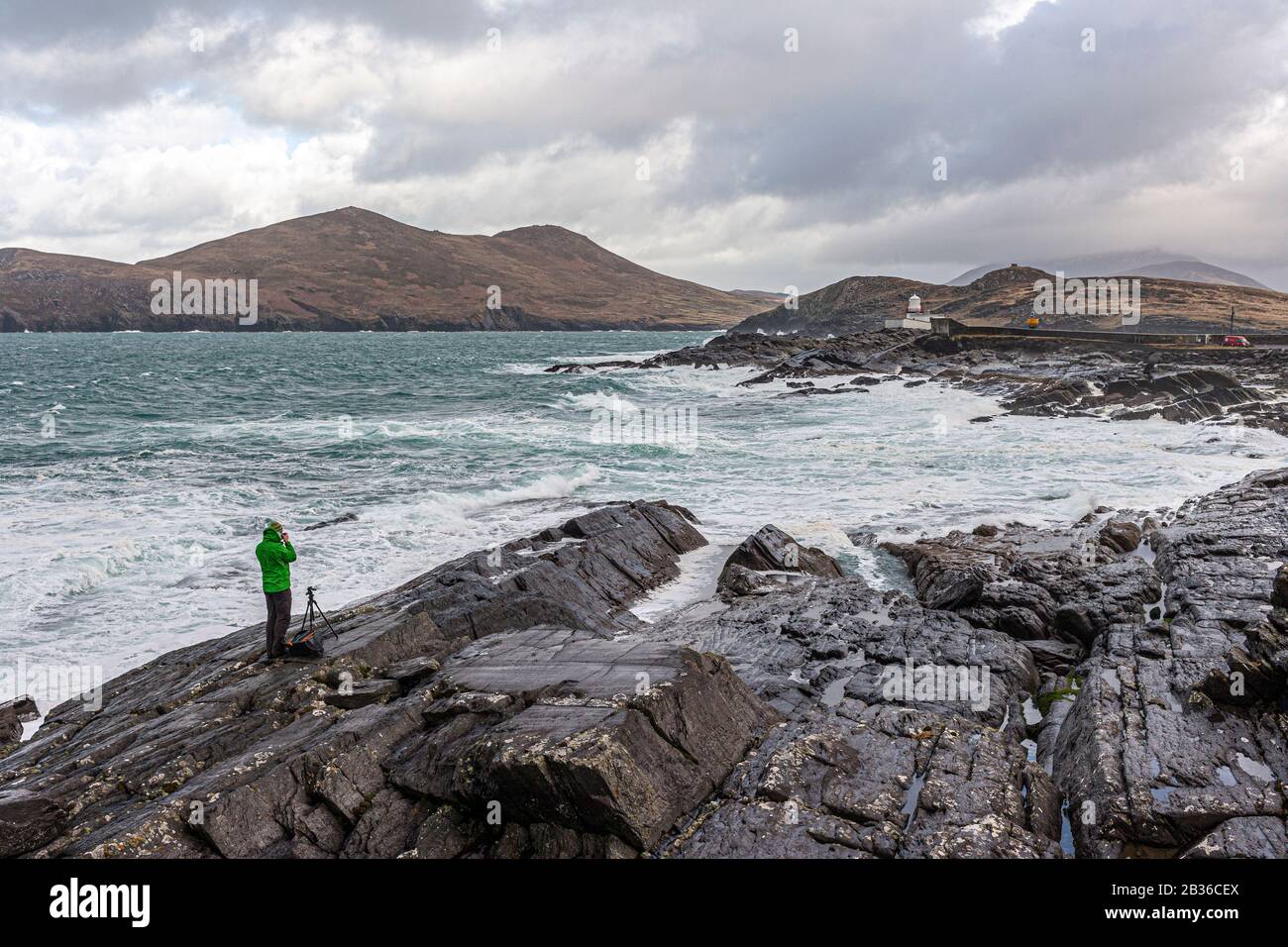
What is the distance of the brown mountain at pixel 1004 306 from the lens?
87.1m

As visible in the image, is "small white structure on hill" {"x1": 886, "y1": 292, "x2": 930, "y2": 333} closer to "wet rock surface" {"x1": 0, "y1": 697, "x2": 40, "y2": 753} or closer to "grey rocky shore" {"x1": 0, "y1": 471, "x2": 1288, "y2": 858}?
"grey rocky shore" {"x1": 0, "y1": 471, "x2": 1288, "y2": 858}

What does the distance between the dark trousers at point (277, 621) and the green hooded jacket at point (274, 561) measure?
0.10 metres

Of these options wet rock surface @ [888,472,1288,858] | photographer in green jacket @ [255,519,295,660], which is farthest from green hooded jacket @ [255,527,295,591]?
wet rock surface @ [888,472,1288,858]

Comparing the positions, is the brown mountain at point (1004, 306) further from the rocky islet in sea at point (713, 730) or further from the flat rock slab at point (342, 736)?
the flat rock slab at point (342, 736)

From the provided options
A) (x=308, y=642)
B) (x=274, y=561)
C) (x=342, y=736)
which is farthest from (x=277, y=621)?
(x=342, y=736)

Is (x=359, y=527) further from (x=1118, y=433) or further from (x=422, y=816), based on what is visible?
(x=1118, y=433)

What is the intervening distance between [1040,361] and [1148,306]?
49836 mm

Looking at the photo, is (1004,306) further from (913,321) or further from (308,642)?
(308,642)

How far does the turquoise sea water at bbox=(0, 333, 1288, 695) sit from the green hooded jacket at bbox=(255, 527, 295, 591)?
4656 millimetres

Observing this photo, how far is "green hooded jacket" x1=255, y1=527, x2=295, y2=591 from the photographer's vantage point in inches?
402

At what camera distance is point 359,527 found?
68.1 feet
